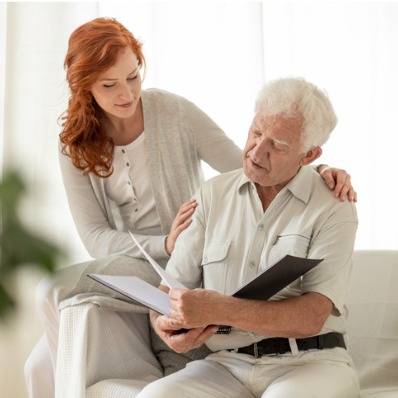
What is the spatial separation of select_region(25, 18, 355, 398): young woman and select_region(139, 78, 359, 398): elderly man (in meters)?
0.33

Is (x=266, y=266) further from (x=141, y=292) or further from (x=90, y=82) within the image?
(x=90, y=82)

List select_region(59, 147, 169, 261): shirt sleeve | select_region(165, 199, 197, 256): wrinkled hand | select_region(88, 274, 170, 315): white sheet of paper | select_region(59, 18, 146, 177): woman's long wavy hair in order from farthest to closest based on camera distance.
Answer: select_region(59, 147, 169, 261): shirt sleeve < select_region(59, 18, 146, 177): woman's long wavy hair < select_region(165, 199, 197, 256): wrinkled hand < select_region(88, 274, 170, 315): white sheet of paper

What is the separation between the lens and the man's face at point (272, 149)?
5.99 feet

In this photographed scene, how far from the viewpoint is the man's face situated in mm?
1826

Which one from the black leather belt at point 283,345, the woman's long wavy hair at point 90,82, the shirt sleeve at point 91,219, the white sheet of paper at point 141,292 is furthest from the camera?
the shirt sleeve at point 91,219

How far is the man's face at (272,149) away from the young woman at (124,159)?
0.46m

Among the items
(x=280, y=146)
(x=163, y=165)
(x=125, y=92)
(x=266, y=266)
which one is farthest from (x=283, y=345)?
(x=125, y=92)

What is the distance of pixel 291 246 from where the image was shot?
72.8 inches

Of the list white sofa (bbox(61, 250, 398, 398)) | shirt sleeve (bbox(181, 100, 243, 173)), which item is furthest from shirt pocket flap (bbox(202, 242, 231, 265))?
shirt sleeve (bbox(181, 100, 243, 173))

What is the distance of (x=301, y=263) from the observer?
5.38 ft

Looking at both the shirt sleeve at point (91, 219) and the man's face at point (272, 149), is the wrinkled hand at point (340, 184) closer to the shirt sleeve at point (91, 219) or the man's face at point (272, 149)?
the man's face at point (272, 149)

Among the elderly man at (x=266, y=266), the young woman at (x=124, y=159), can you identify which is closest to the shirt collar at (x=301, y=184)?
the elderly man at (x=266, y=266)

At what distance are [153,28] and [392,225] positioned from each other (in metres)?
1.27

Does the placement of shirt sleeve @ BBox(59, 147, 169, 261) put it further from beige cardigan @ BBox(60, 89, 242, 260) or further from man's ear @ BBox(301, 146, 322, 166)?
man's ear @ BBox(301, 146, 322, 166)
